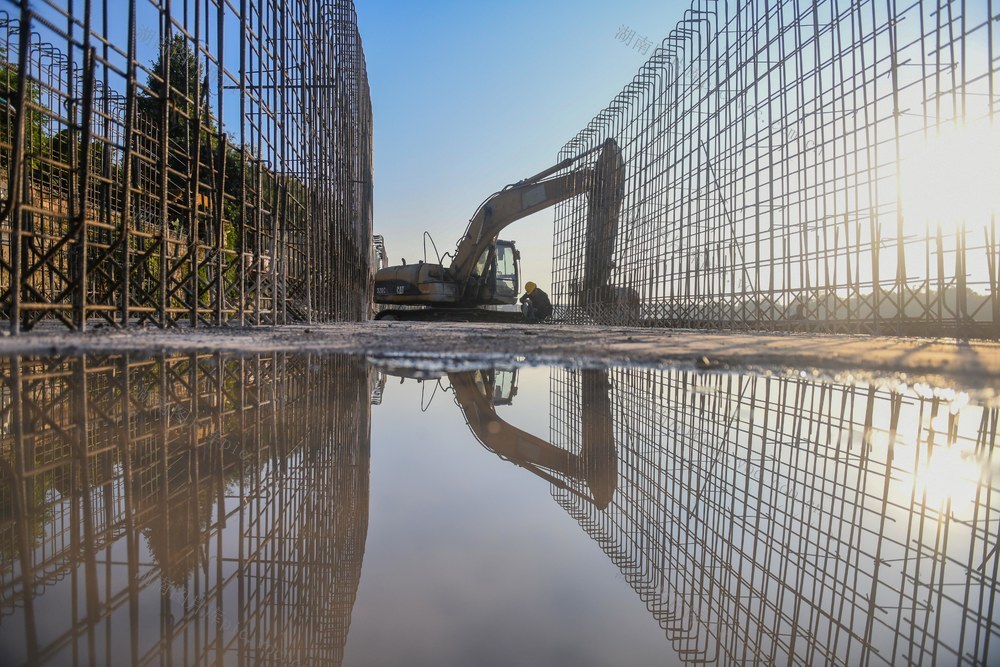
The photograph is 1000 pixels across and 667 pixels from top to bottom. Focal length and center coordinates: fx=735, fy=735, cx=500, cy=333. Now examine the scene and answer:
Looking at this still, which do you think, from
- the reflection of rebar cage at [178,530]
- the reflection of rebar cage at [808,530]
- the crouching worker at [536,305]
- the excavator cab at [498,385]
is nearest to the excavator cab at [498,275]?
the crouching worker at [536,305]

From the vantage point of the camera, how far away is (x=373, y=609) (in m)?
0.64

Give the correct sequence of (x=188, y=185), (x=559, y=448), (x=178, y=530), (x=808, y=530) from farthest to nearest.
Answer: (x=188, y=185) → (x=559, y=448) → (x=808, y=530) → (x=178, y=530)

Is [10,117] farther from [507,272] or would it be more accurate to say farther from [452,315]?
[507,272]

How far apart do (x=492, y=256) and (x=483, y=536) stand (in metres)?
14.8

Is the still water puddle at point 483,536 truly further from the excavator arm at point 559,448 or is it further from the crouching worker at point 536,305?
the crouching worker at point 536,305

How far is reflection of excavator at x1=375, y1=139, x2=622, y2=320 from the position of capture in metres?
14.3

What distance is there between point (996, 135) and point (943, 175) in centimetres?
59

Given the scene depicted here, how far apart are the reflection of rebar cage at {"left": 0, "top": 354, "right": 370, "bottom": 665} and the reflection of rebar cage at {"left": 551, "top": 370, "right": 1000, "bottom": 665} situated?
333mm

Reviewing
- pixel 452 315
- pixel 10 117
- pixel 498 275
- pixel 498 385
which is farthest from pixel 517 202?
pixel 498 385

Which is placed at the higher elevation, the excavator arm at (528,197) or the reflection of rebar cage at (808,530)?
the excavator arm at (528,197)

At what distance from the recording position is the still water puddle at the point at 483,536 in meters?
0.61

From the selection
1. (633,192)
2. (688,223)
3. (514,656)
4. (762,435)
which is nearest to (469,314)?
(633,192)

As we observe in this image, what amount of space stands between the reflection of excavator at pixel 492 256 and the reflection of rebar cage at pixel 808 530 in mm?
12575

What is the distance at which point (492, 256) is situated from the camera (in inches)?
611
